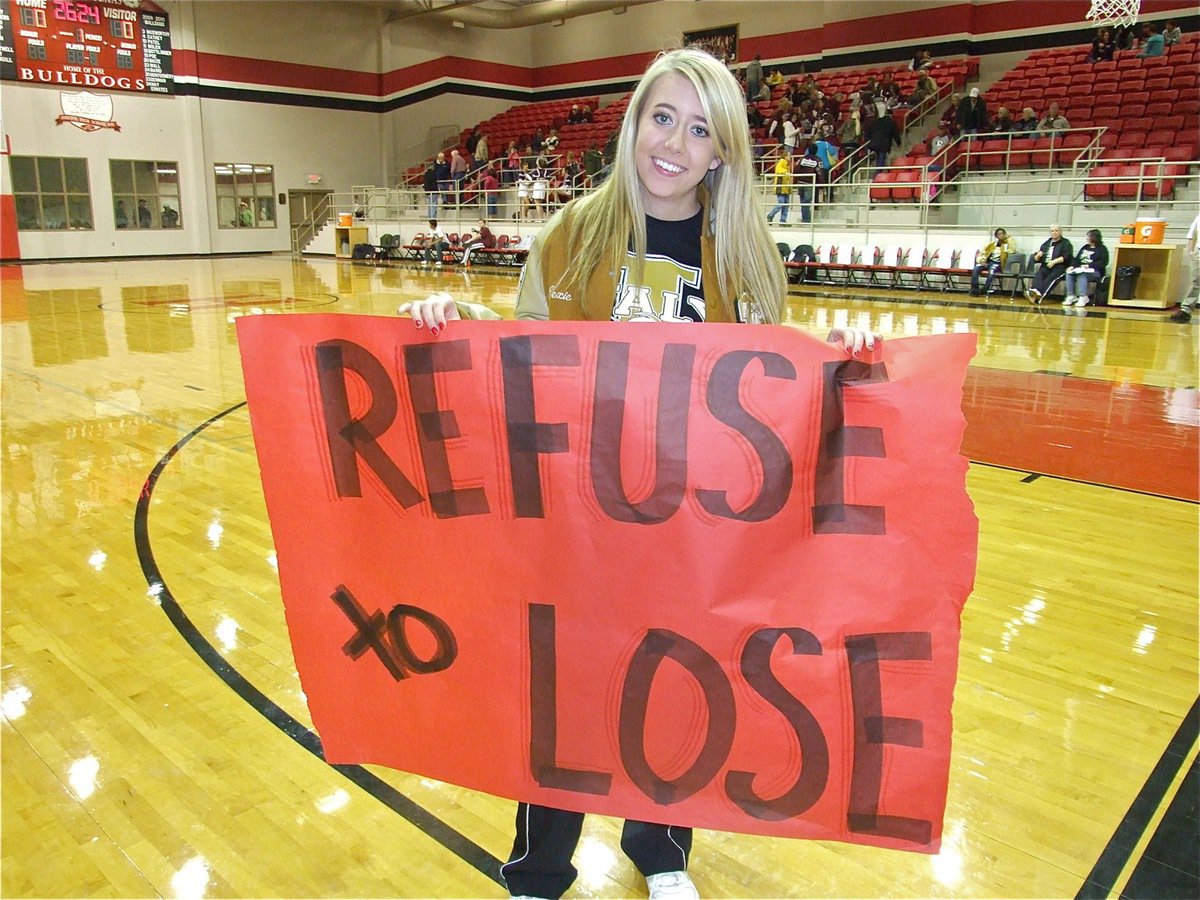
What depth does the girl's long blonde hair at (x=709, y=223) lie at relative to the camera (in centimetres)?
159

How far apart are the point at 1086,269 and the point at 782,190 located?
5312mm

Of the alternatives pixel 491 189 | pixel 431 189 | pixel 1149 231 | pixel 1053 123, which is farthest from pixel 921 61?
A: pixel 431 189

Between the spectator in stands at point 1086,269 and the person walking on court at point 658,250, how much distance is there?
11.3 meters

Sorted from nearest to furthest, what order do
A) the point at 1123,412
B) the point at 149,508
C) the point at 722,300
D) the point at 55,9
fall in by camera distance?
the point at 722,300 < the point at 149,508 < the point at 1123,412 < the point at 55,9

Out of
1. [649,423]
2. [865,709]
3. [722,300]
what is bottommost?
[865,709]

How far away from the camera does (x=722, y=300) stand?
165 centimetres

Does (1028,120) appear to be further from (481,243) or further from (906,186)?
(481,243)

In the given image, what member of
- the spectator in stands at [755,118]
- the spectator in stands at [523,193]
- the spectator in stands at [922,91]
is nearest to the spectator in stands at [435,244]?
the spectator in stands at [523,193]

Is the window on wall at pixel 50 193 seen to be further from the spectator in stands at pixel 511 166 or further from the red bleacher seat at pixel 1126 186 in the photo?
the red bleacher seat at pixel 1126 186

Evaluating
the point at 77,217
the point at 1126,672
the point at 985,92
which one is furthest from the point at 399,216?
the point at 1126,672

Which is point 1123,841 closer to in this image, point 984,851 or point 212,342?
point 984,851

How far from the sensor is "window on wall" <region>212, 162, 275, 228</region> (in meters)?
22.2

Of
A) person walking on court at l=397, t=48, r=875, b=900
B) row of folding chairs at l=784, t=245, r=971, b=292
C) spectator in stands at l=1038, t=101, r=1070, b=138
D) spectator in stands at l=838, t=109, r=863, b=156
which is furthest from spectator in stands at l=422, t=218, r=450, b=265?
person walking on court at l=397, t=48, r=875, b=900

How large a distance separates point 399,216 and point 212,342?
14277mm
